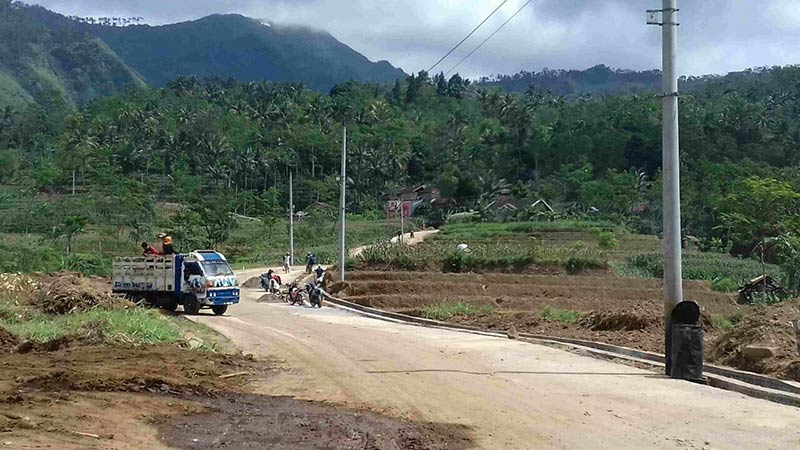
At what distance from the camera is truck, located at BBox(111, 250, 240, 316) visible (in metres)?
29.8

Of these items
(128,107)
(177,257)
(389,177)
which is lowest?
(177,257)

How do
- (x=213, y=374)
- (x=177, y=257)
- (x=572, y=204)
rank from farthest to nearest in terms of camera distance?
(x=572, y=204) < (x=177, y=257) < (x=213, y=374)

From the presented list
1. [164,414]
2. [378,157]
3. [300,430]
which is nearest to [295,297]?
[164,414]

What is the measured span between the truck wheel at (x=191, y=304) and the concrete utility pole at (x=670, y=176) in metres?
18.5

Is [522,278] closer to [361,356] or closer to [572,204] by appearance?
[361,356]

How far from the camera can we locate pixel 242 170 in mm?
103188

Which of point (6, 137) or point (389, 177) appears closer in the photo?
point (389, 177)

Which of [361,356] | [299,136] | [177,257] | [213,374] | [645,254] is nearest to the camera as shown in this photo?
[213,374]

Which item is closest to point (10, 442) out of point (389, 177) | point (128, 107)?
point (389, 177)

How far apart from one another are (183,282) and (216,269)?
1.18m

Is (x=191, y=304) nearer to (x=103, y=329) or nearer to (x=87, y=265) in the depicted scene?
(x=103, y=329)

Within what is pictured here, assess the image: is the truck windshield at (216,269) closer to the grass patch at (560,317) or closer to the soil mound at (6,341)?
the grass patch at (560,317)

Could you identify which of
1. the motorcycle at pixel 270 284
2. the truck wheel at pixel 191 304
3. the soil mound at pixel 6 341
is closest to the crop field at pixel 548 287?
the motorcycle at pixel 270 284

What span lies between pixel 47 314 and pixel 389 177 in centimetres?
8902
